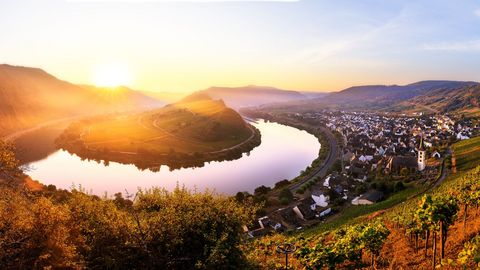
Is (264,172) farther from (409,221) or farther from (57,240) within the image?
(57,240)

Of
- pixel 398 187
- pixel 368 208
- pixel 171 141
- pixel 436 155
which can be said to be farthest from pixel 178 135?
pixel 368 208

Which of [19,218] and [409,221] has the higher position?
[19,218]

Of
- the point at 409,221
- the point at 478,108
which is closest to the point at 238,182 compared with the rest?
the point at 409,221

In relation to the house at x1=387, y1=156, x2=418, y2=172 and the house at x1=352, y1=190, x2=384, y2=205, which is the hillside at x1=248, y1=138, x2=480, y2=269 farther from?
the house at x1=387, y1=156, x2=418, y2=172

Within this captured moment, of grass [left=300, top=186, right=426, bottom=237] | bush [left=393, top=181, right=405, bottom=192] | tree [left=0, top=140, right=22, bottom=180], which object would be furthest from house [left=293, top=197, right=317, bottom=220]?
tree [left=0, top=140, right=22, bottom=180]

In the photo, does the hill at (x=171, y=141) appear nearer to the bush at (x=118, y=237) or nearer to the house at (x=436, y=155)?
the house at (x=436, y=155)

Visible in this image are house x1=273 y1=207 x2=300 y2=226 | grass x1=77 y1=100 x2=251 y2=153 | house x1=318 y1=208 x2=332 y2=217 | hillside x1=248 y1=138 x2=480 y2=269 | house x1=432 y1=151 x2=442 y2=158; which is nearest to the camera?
hillside x1=248 y1=138 x2=480 y2=269

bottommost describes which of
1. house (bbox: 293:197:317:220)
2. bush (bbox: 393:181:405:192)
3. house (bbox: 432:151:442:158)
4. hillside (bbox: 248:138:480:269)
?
house (bbox: 293:197:317:220)
